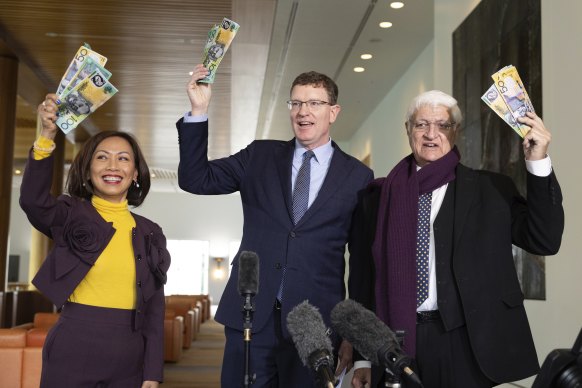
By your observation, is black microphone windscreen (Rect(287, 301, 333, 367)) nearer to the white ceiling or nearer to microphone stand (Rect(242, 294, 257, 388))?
microphone stand (Rect(242, 294, 257, 388))

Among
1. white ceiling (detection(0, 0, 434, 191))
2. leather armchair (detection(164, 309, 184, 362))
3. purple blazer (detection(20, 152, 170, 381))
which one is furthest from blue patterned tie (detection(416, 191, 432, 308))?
leather armchair (detection(164, 309, 184, 362))

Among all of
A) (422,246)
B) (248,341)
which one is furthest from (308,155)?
(248,341)

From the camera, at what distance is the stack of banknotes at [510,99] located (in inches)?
95.7

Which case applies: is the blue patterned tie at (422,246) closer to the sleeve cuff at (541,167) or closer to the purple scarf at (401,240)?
the purple scarf at (401,240)

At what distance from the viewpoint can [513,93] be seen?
2500 mm

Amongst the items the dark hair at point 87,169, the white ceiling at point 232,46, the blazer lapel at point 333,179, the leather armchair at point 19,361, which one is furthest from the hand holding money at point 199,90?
the white ceiling at point 232,46

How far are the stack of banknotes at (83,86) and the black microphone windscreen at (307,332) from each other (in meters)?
1.23

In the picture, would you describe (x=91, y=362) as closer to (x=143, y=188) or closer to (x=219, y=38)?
(x=143, y=188)

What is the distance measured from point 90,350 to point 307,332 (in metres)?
1.00

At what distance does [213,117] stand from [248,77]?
3.24 meters

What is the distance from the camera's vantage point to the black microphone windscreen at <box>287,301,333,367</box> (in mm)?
1861

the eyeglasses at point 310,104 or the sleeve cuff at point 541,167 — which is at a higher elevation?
the eyeglasses at point 310,104

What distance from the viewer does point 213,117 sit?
15.9 m

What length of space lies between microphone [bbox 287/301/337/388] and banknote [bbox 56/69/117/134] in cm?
118
